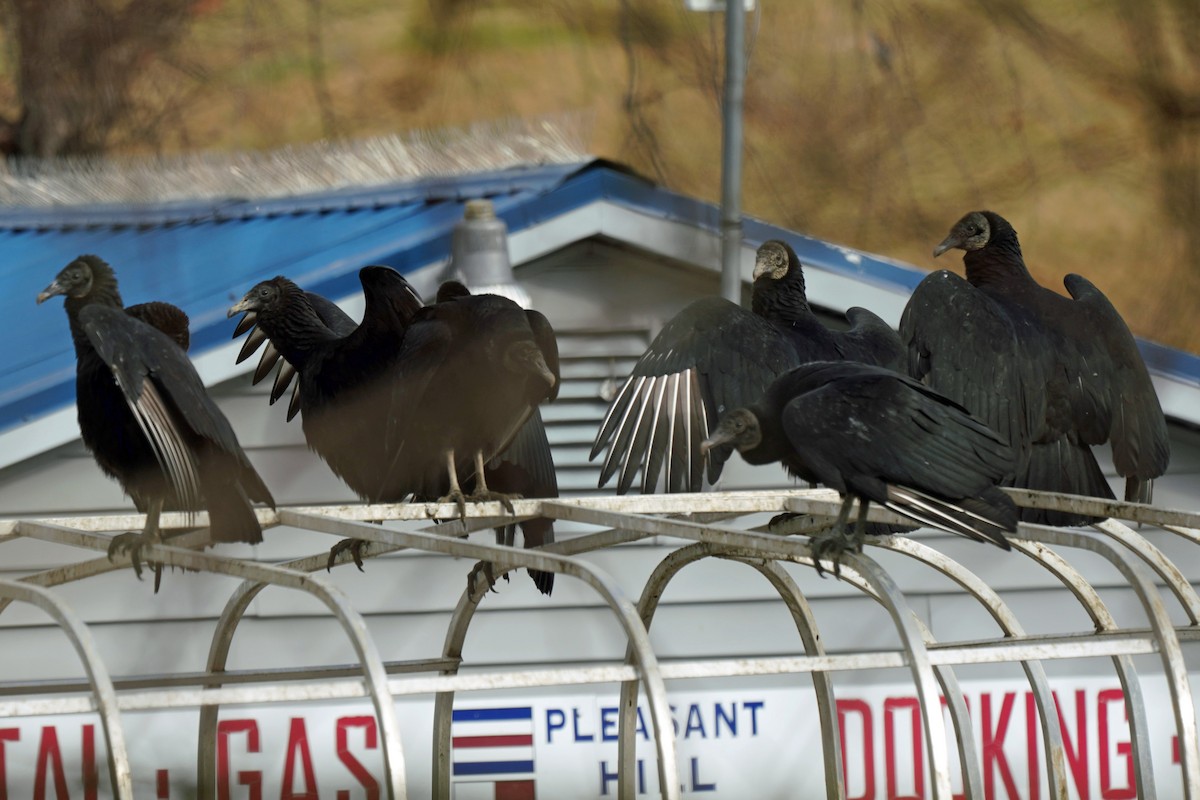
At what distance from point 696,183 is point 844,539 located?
0.70 meters

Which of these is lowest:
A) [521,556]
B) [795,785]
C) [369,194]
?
[795,785]

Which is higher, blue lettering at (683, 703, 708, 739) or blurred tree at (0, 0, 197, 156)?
blurred tree at (0, 0, 197, 156)

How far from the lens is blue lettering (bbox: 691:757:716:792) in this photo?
13.4 feet

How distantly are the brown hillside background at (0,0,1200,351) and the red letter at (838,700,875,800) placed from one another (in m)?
2.11

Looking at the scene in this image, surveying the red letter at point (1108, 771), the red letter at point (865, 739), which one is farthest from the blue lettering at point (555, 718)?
the red letter at point (1108, 771)

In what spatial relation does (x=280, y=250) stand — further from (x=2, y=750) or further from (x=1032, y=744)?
(x=1032, y=744)

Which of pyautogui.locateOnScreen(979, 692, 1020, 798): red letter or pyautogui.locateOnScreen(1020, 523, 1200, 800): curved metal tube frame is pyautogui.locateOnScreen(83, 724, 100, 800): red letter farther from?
pyautogui.locateOnScreen(1020, 523, 1200, 800): curved metal tube frame

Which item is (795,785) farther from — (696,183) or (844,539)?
(696,183)

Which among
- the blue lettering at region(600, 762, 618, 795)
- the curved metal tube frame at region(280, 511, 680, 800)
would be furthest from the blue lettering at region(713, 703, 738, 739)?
the curved metal tube frame at region(280, 511, 680, 800)

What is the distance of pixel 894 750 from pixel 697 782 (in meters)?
0.59

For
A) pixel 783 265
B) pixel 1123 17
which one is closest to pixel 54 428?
pixel 783 265

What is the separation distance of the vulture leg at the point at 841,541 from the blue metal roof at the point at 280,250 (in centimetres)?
111

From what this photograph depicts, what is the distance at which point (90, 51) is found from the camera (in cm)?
206

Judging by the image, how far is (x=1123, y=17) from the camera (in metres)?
1.76
